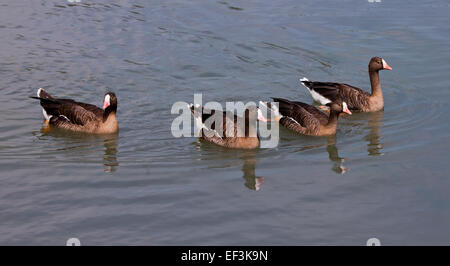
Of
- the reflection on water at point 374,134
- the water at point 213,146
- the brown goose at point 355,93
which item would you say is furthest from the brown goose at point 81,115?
the reflection on water at point 374,134

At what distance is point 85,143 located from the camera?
15.0 metres

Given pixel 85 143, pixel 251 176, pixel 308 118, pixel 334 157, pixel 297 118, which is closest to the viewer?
pixel 251 176

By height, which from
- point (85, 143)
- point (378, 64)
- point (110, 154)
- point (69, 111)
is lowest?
point (110, 154)

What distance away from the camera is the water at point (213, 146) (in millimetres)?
10844

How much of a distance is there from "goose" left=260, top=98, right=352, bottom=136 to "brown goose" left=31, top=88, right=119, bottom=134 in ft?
13.1

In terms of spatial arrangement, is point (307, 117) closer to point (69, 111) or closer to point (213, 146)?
point (213, 146)

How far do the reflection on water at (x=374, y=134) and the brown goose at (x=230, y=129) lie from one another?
7.99 ft

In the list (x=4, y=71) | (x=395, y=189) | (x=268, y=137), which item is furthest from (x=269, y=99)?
(x=4, y=71)

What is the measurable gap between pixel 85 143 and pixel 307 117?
199 inches

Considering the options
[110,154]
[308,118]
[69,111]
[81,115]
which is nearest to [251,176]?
[110,154]

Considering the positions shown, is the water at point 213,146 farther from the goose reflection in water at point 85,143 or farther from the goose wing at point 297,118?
the goose wing at point 297,118

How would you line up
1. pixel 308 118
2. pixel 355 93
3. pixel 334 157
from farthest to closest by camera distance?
pixel 355 93 → pixel 308 118 → pixel 334 157

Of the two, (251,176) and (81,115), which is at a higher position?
(81,115)

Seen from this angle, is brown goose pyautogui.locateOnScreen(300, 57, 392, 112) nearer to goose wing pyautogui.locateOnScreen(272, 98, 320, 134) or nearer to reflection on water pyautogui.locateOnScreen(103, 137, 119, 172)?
goose wing pyautogui.locateOnScreen(272, 98, 320, 134)
